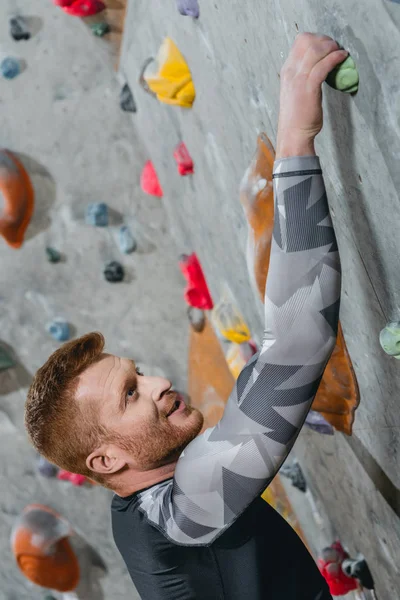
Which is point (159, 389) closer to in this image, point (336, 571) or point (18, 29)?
point (336, 571)

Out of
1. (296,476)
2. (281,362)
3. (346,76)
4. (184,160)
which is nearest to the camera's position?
(346,76)

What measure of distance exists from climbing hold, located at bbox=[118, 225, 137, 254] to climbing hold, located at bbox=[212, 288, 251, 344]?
0.45 meters

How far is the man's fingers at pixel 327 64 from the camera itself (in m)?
0.85

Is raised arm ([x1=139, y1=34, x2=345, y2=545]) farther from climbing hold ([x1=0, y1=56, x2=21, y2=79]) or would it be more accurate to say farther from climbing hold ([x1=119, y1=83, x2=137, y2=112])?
climbing hold ([x1=0, y1=56, x2=21, y2=79])

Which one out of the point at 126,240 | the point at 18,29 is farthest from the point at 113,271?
the point at 18,29

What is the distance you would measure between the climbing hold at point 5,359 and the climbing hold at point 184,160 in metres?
1.04

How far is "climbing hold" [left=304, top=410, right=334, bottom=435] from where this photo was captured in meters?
1.70

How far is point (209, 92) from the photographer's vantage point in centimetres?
165

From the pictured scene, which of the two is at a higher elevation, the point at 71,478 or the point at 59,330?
the point at 59,330

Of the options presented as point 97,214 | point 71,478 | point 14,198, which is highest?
point 14,198

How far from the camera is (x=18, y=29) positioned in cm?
253

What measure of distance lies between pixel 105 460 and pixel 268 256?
0.58 m

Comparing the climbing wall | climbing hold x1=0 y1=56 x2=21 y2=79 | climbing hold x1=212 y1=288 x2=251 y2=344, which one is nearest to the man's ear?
the climbing wall

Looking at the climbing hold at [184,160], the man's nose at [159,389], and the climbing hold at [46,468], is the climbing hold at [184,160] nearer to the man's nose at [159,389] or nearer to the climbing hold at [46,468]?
the man's nose at [159,389]
